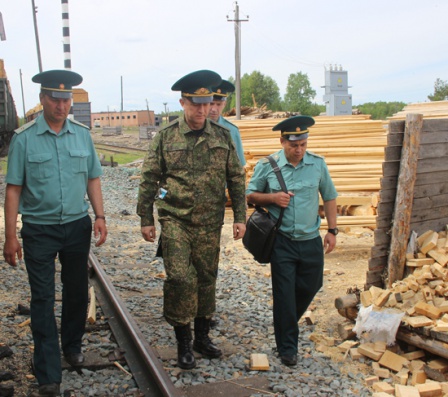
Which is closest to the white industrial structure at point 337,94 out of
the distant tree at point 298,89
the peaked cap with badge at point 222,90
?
the peaked cap with badge at point 222,90

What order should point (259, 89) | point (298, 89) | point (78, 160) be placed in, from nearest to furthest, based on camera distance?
point (78, 160) → point (259, 89) → point (298, 89)

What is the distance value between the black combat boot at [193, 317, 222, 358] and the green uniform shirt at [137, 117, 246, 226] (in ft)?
2.61

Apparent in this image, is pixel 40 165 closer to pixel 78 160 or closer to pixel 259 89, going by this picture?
pixel 78 160

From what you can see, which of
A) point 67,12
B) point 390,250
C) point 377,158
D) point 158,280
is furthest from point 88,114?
point 390,250

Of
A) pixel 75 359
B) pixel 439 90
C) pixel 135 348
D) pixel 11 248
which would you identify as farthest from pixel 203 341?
pixel 439 90

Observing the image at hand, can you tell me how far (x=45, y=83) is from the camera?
13.0ft

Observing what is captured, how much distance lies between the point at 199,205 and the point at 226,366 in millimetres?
1196

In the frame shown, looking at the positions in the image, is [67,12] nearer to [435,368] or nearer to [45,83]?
[45,83]

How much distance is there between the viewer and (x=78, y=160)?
4.08 metres

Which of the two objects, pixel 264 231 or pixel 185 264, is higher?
pixel 264 231

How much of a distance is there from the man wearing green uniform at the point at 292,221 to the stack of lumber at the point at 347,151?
4068 mm

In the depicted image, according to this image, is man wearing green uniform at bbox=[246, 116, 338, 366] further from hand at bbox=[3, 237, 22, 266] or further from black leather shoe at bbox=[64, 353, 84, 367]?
hand at bbox=[3, 237, 22, 266]

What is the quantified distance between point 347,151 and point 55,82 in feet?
26.9

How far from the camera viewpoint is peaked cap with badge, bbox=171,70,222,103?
4.25 metres
